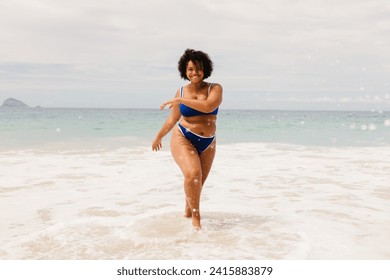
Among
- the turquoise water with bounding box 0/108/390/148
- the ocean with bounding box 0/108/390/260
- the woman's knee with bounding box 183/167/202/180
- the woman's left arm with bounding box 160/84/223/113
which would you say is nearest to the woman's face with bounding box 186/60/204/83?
the woman's left arm with bounding box 160/84/223/113

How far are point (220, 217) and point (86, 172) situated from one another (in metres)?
5.37

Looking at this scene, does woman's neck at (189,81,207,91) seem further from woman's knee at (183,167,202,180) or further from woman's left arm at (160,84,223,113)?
woman's knee at (183,167,202,180)

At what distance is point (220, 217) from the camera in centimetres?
599

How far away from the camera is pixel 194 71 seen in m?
5.18

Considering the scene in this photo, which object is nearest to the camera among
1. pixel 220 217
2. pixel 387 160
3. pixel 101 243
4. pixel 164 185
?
pixel 101 243

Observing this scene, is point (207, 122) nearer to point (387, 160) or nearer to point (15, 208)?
point (15, 208)

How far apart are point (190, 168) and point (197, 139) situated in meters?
0.42

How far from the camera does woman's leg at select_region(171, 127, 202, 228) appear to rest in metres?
5.08

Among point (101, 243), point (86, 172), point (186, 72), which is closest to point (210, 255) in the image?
point (101, 243)

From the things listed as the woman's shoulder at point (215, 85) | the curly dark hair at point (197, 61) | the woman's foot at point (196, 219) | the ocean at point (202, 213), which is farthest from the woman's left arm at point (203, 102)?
the ocean at point (202, 213)

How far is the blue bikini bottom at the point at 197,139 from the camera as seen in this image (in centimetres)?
525

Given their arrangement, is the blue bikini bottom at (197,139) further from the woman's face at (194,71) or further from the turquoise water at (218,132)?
the turquoise water at (218,132)

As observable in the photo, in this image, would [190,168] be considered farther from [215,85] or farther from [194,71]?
[194,71]

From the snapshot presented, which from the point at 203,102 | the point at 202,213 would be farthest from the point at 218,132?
the point at 203,102
